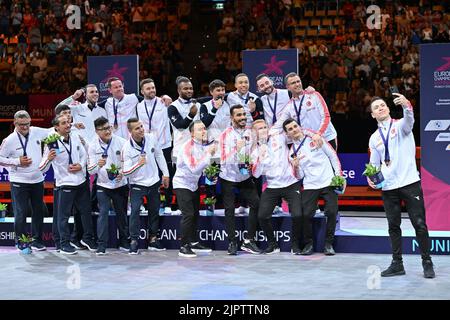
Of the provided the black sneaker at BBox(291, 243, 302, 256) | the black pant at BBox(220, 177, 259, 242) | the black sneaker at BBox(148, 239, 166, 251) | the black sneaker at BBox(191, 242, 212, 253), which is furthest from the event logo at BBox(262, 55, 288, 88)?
the black sneaker at BBox(148, 239, 166, 251)

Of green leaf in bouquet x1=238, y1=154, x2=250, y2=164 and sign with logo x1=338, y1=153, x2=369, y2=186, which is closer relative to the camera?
green leaf in bouquet x1=238, y1=154, x2=250, y2=164

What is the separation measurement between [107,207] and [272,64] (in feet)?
11.1

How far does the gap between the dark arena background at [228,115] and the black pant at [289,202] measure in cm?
39

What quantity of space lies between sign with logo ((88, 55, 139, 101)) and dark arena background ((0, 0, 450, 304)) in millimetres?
23

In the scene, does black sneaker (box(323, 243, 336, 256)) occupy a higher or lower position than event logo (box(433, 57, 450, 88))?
lower

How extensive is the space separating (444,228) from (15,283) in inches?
245

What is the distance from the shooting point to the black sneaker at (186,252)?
11.0 m

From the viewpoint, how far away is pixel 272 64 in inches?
484

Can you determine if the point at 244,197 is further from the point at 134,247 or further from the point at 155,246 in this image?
the point at 134,247

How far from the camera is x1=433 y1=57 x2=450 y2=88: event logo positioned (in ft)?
37.8

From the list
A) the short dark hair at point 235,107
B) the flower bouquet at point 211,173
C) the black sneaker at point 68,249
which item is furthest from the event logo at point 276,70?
the black sneaker at point 68,249

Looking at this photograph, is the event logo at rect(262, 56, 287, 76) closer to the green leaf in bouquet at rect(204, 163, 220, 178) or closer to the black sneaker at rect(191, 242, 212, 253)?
the green leaf in bouquet at rect(204, 163, 220, 178)

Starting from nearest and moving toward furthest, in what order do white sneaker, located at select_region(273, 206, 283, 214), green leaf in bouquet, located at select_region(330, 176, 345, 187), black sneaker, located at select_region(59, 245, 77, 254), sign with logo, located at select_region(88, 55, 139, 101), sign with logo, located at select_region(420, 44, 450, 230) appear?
1. green leaf in bouquet, located at select_region(330, 176, 345, 187)
2. black sneaker, located at select_region(59, 245, 77, 254)
3. sign with logo, located at select_region(420, 44, 450, 230)
4. white sneaker, located at select_region(273, 206, 283, 214)
5. sign with logo, located at select_region(88, 55, 139, 101)

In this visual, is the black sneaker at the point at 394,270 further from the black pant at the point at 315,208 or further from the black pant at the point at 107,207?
the black pant at the point at 107,207
